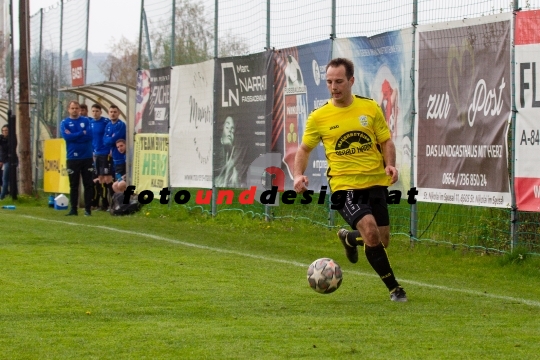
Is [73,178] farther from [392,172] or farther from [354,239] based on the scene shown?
[392,172]

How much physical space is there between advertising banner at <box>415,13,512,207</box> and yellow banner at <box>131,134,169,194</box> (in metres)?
8.14

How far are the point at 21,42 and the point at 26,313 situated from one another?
802 inches

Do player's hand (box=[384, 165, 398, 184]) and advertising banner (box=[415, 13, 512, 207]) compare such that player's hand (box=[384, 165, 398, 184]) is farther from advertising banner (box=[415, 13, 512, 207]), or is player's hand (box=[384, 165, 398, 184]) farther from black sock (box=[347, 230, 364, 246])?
advertising banner (box=[415, 13, 512, 207])

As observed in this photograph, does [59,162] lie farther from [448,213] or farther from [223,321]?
[223,321]

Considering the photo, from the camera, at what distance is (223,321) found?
705cm

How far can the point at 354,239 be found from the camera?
30.1 ft

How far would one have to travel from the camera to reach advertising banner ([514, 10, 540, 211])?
10.8 m

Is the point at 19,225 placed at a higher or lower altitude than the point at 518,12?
lower

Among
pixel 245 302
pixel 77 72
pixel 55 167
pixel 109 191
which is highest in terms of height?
pixel 77 72

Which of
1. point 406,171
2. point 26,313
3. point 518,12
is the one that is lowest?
point 26,313

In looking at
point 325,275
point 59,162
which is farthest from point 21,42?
point 325,275

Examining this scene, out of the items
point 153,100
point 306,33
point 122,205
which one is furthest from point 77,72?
point 306,33

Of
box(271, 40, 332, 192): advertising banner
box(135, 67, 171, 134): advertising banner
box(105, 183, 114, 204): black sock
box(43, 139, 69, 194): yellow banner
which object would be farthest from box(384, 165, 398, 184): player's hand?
box(43, 139, 69, 194): yellow banner

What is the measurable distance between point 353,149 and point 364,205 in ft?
1.67
